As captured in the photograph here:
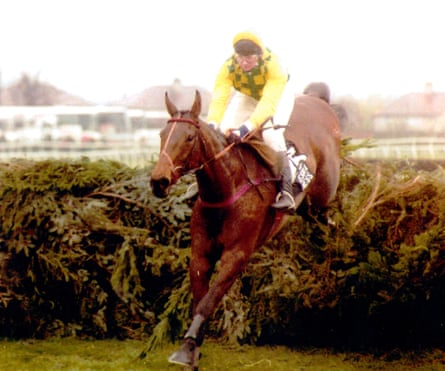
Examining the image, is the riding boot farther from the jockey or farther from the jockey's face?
the jockey's face

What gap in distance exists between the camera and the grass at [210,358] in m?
7.95

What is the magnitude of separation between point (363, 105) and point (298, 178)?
10.1 metres

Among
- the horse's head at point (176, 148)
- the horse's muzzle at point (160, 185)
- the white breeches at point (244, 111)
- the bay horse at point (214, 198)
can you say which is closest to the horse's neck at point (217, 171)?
the bay horse at point (214, 198)

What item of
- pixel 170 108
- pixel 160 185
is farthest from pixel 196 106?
pixel 160 185

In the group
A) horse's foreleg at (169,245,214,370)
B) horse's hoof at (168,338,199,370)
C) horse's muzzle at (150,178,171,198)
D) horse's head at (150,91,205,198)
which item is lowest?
horse's hoof at (168,338,199,370)

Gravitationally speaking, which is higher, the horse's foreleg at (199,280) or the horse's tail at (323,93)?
the horse's tail at (323,93)

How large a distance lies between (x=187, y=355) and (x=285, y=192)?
1.49m

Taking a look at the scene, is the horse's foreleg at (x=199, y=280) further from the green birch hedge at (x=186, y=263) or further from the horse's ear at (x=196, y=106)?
the green birch hedge at (x=186, y=263)

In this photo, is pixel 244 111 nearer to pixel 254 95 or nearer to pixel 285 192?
pixel 254 95

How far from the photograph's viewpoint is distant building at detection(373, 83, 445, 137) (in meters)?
18.7

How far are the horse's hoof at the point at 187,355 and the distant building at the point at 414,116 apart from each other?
43.8 feet

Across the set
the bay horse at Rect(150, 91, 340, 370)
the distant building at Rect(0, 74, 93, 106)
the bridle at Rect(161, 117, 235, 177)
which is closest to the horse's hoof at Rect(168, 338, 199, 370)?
the bay horse at Rect(150, 91, 340, 370)

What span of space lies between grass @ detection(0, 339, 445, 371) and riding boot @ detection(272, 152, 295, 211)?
2.15 meters

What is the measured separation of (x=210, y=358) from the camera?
8.20m
